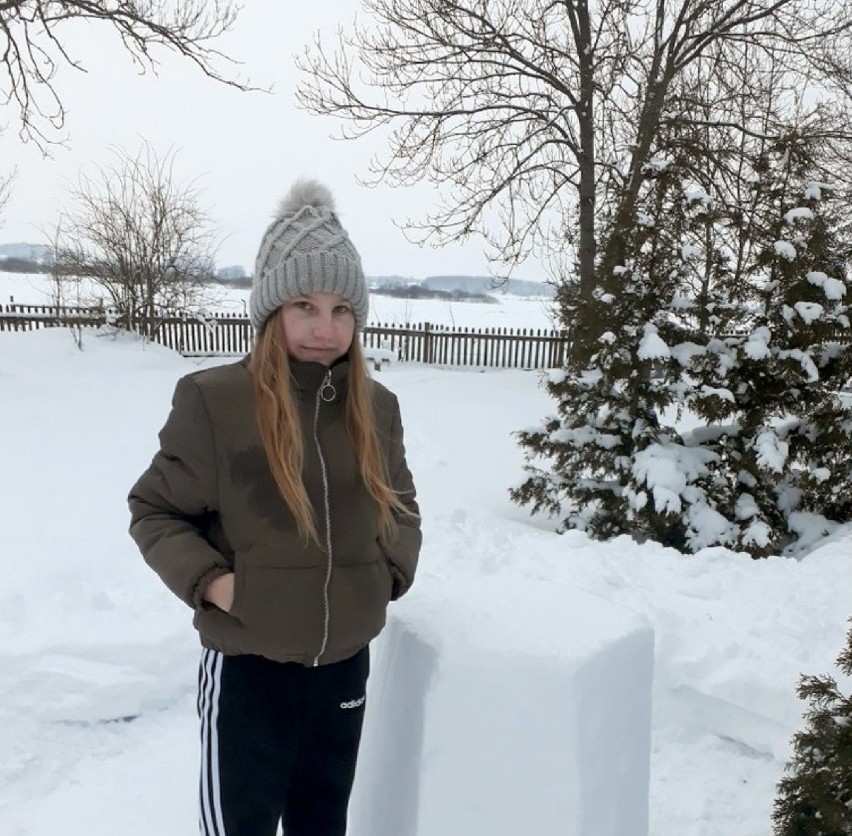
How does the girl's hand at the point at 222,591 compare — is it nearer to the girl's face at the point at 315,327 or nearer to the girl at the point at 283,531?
the girl at the point at 283,531

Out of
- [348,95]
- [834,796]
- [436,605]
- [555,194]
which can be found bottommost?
[834,796]

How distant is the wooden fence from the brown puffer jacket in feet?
49.0

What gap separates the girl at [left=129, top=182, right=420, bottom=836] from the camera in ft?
4.80

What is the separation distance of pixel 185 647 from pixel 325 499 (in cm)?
241

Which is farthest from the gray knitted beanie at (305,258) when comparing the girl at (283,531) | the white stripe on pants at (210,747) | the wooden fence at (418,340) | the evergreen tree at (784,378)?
the wooden fence at (418,340)

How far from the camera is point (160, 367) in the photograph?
11406 mm

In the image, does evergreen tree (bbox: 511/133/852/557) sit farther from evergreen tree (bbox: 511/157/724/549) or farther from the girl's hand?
the girl's hand

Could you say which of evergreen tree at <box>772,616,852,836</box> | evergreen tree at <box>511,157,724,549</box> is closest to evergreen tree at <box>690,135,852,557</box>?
evergreen tree at <box>511,157,724,549</box>

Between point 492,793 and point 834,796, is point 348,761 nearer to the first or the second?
point 492,793

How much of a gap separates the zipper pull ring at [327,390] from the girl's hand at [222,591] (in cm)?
43

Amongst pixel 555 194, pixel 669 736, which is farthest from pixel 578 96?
pixel 669 736

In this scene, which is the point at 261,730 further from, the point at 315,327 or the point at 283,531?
the point at 315,327

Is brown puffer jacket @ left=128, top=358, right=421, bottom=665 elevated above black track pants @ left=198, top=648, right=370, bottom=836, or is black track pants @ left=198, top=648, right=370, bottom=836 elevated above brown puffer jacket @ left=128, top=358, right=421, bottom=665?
brown puffer jacket @ left=128, top=358, right=421, bottom=665

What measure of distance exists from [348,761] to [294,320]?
1031 millimetres
